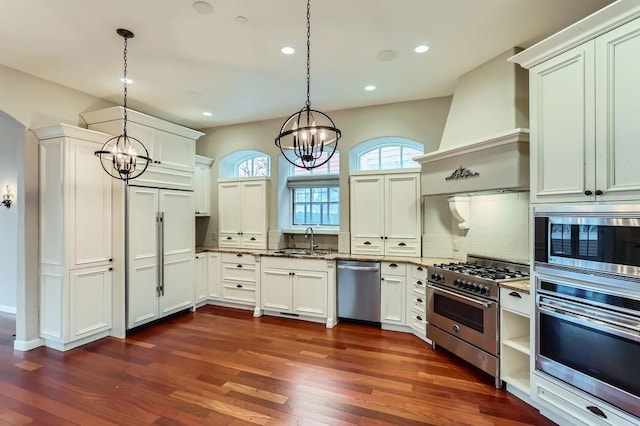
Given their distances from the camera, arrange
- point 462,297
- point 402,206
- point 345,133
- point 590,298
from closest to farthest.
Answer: point 590,298, point 462,297, point 402,206, point 345,133

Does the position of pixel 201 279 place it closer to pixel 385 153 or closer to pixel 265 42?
pixel 385 153

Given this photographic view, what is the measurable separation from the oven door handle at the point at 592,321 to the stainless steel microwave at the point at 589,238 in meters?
0.29

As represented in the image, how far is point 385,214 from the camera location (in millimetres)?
4465

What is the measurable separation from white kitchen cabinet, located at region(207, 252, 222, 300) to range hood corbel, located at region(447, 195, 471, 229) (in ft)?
11.7

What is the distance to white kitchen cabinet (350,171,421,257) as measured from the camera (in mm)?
4320

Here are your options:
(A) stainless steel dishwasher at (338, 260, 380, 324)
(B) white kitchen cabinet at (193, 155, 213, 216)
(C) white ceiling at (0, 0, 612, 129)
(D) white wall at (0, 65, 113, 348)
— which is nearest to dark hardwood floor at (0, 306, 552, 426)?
(A) stainless steel dishwasher at (338, 260, 380, 324)

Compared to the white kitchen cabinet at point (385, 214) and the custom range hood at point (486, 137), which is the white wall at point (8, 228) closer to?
the white kitchen cabinet at point (385, 214)

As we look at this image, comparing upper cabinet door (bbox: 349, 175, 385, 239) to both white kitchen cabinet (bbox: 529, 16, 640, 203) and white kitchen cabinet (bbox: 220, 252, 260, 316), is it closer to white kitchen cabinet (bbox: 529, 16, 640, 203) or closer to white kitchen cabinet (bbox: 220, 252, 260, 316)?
white kitchen cabinet (bbox: 220, 252, 260, 316)

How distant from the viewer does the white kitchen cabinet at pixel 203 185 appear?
5.49 meters

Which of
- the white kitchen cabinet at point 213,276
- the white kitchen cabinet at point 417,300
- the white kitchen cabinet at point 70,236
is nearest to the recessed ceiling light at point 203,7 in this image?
the white kitchen cabinet at point 70,236

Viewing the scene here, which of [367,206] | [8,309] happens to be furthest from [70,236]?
[367,206]

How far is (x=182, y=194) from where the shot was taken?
4723 mm

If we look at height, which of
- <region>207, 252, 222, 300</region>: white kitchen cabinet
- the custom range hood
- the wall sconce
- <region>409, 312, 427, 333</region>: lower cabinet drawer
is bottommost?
<region>409, 312, 427, 333</region>: lower cabinet drawer

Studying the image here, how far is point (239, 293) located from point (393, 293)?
239 cm
